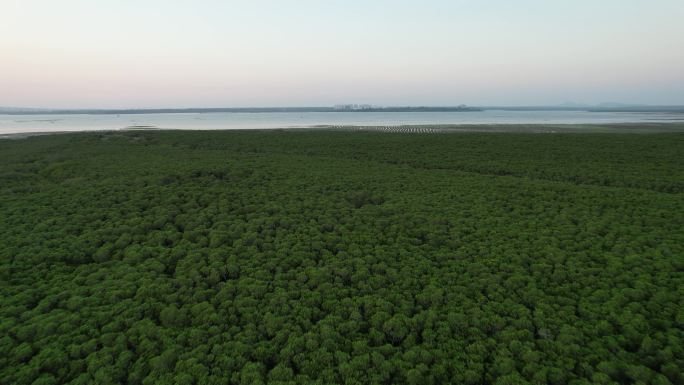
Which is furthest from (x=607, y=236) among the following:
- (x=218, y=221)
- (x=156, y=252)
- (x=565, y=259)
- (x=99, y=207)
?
(x=99, y=207)

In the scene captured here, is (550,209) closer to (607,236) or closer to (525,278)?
(607,236)

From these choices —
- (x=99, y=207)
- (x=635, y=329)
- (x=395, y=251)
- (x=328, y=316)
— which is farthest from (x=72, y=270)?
(x=635, y=329)

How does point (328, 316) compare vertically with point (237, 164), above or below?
below

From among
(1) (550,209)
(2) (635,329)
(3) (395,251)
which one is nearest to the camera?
(2) (635,329)

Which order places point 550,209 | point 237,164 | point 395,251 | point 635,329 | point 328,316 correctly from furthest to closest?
1. point 237,164
2. point 550,209
3. point 395,251
4. point 328,316
5. point 635,329

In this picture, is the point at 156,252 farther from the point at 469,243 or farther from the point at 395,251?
the point at 469,243

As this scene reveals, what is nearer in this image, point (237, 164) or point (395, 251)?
point (395, 251)
